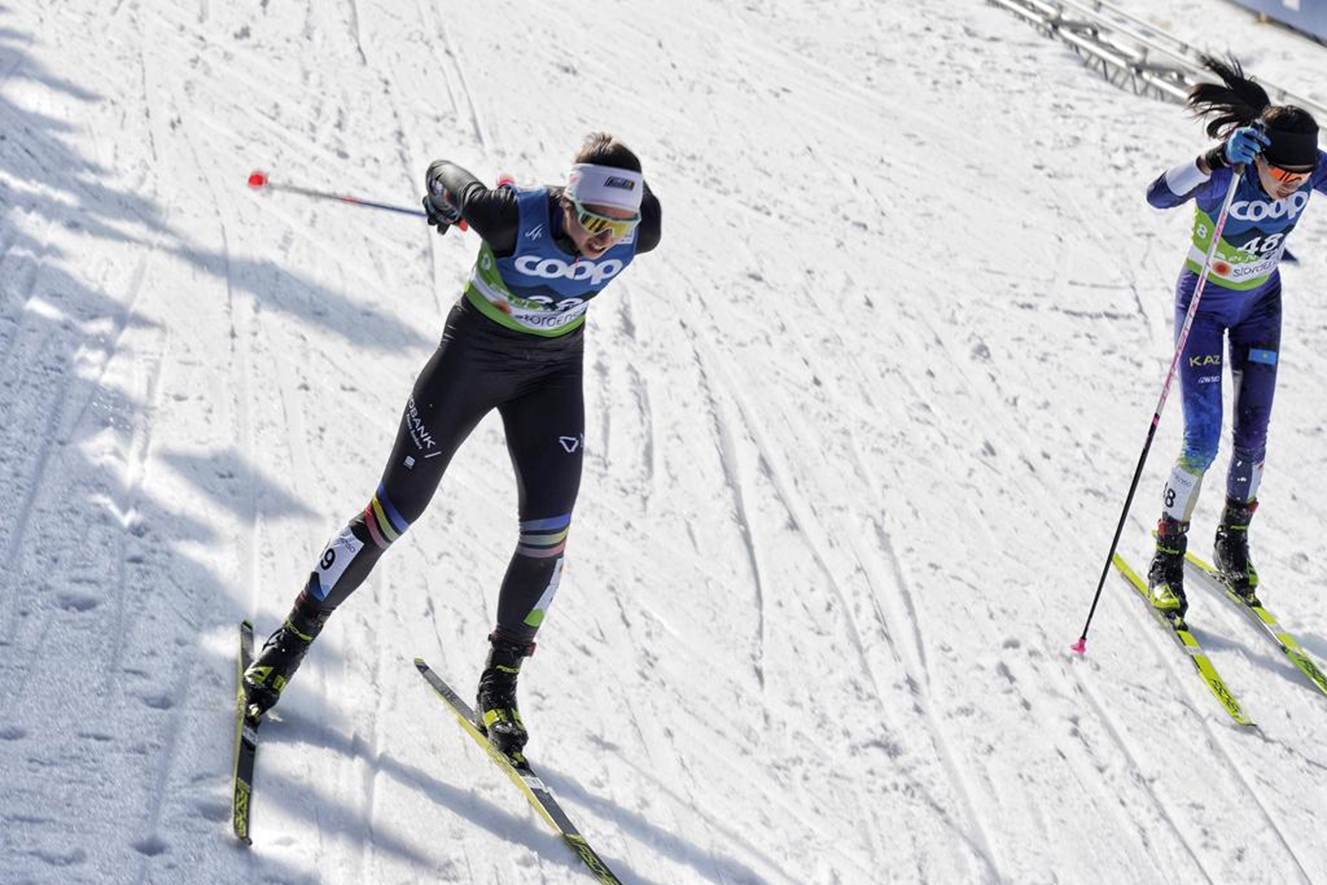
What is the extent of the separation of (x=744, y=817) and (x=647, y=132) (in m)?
7.53

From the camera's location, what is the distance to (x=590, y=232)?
4688mm

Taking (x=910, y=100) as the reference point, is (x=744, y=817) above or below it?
below

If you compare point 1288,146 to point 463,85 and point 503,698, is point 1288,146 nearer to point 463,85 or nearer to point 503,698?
point 503,698

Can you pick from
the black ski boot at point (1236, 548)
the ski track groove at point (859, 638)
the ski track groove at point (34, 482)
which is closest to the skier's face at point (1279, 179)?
the black ski boot at point (1236, 548)

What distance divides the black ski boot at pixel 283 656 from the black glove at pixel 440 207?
4.73 ft

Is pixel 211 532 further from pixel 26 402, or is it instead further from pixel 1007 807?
pixel 1007 807

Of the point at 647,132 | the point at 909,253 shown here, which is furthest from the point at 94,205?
the point at 909,253

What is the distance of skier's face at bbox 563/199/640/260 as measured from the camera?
15.3 ft

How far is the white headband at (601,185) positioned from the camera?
15.2 feet

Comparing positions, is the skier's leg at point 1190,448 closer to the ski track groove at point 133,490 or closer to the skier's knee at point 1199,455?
the skier's knee at point 1199,455

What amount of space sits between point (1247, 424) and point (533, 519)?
4.04 m

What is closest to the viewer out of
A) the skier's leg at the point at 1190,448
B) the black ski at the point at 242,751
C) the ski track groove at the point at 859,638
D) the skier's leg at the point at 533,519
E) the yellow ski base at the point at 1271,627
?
the black ski at the point at 242,751

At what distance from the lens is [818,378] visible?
8.82 metres

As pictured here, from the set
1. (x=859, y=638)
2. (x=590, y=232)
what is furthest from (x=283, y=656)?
(x=859, y=638)
